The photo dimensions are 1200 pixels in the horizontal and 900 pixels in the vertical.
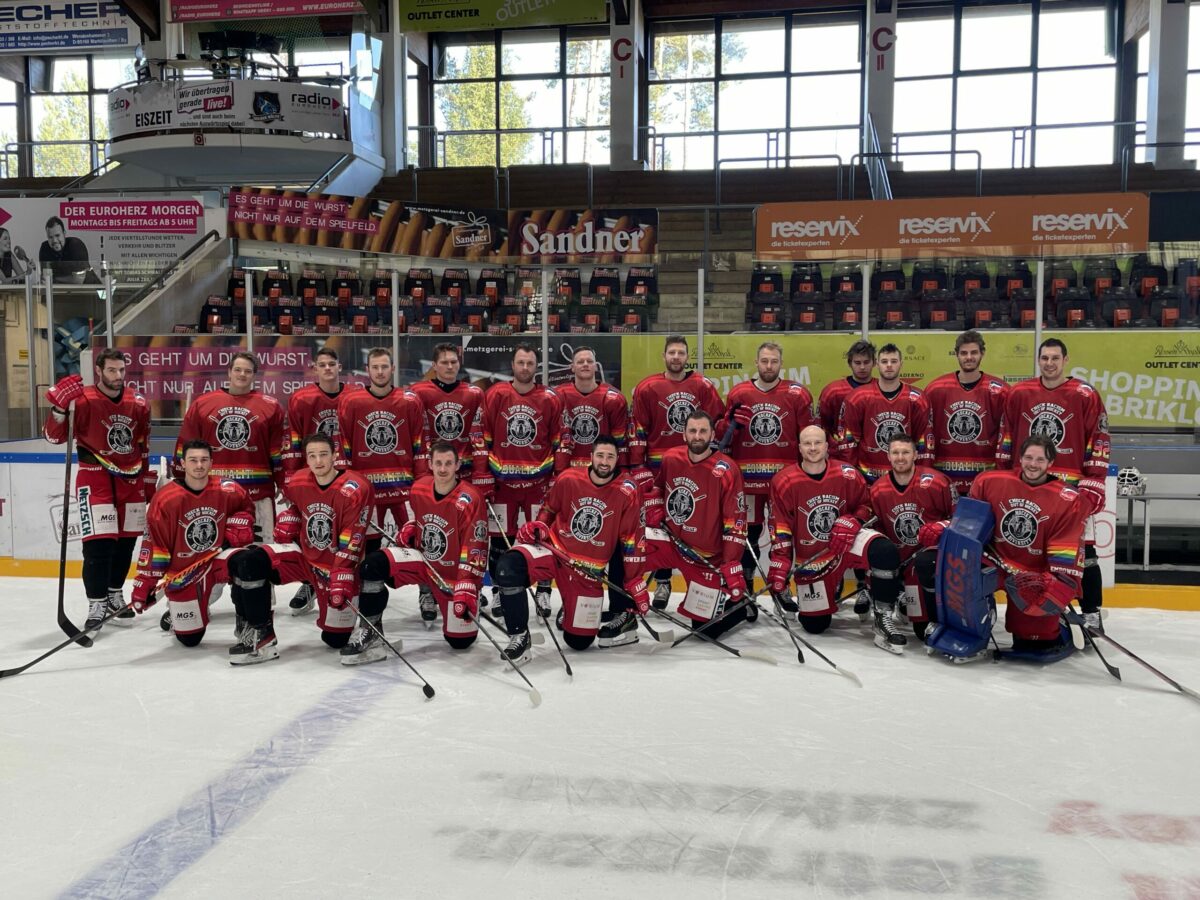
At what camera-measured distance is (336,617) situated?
15.3 feet

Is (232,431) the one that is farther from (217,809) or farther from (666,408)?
(217,809)

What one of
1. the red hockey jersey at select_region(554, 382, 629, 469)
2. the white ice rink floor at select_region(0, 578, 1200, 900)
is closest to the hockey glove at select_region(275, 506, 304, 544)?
the white ice rink floor at select_region(0, 578, 1200, 900)

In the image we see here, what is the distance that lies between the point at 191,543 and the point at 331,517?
2.22 feet

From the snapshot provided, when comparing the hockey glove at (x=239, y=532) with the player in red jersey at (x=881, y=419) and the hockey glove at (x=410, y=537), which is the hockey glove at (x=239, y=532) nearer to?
the hockey glove at (x=410, y=537)

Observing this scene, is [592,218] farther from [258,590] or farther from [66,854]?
[66,854]

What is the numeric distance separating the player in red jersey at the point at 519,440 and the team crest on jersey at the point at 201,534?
1.32 meters

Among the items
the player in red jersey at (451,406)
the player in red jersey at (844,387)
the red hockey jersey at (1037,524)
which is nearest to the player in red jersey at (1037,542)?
the red hockey jersey at (1037,524)

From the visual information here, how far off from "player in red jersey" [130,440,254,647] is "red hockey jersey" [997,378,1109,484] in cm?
373

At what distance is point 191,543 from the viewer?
471cm

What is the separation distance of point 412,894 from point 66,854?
980 millimetres

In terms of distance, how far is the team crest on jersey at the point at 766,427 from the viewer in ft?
17.9

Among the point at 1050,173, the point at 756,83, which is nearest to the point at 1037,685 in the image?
the point at 1050,173

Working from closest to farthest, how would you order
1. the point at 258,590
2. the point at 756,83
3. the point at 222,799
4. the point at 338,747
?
1. the point at 222,799
2. the point at 338,747
3. the point at 258,590
4. the point at 756,83

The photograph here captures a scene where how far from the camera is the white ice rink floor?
2.56 metres
